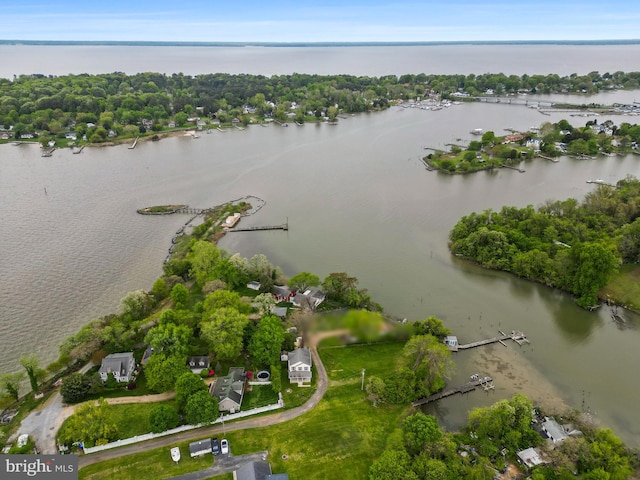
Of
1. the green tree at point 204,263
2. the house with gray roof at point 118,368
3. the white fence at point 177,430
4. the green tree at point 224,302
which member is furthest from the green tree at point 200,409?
the green tree at point 204,263

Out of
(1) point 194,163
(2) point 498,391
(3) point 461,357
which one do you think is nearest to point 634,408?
(2) point 498,391

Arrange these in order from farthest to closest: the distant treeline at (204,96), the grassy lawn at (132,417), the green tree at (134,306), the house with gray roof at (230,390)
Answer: the distant treeline at (204,96) < the green tree at (134,306) < the house with gray roof at (230,390) < the grassy lawn at (132,417)

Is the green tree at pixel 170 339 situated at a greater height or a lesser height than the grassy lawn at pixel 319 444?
greater

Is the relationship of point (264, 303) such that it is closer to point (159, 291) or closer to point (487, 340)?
point (159, 291)

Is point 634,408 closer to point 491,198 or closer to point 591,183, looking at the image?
point 491,198

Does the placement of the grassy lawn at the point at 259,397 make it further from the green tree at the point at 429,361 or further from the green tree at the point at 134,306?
the green tree at the point at 134,306

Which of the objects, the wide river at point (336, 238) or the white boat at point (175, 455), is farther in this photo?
the wide river at point (336, 238)

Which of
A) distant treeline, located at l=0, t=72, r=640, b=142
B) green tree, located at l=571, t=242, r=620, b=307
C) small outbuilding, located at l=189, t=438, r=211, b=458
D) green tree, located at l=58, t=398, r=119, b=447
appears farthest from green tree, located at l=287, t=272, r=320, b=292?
distant treeline, located at l=0, t=72, r=640, b=142
